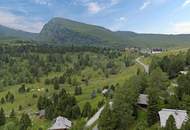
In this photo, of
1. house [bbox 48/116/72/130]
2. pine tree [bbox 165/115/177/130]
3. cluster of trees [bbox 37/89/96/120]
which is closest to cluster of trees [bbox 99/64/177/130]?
pine tree [bbox 165/115/177/130]

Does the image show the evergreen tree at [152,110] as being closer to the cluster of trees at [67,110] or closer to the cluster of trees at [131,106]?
Result: the cluster of trees at [131,106]

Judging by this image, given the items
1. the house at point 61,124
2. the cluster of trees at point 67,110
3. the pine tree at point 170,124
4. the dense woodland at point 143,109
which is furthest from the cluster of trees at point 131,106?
the house at point 61,124

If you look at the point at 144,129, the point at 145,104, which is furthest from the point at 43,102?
the point at 144,129

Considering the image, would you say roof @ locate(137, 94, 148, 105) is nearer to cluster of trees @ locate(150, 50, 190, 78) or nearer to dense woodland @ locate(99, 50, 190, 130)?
dense woodland @ locate(99, 50, 190, 130)

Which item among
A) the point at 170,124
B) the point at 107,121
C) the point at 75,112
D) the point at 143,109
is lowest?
the point at 75,112

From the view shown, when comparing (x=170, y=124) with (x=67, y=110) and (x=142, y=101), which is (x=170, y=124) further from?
(x=67, y=110)

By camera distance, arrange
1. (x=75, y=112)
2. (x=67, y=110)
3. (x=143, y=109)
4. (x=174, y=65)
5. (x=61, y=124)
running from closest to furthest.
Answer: (x=143, y=109) → (x=61, y=124) → (x=75, y=112) → (x=67, y=110) → (x=174, y=65)

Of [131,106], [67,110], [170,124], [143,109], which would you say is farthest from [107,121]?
[67,110]

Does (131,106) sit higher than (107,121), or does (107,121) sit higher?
(131,106)

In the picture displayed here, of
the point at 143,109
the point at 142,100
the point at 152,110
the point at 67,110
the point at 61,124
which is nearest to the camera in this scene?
the point at 152,110
